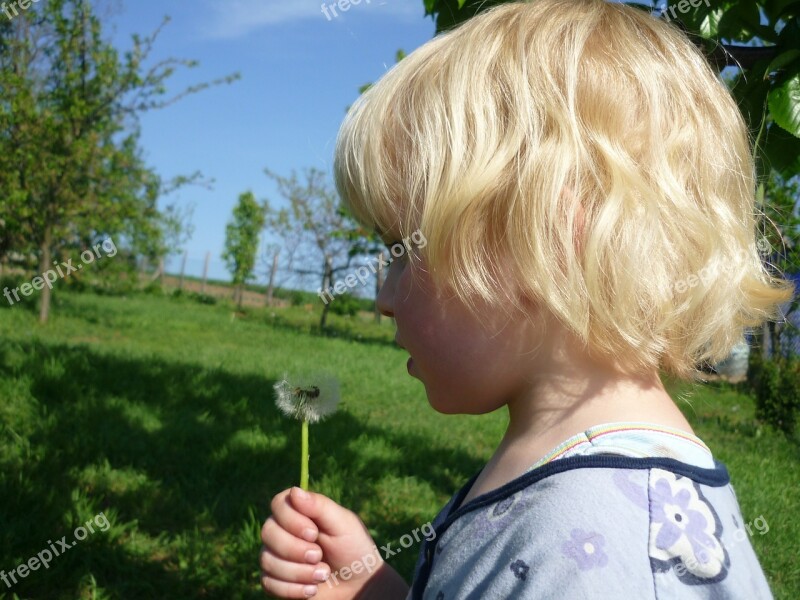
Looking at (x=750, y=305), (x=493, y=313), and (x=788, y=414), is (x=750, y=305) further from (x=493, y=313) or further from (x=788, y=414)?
(x=788, y=414)

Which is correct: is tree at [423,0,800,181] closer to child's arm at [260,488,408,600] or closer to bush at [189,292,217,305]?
child's arm at [260,488,408,600]

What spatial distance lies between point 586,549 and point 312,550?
546mm

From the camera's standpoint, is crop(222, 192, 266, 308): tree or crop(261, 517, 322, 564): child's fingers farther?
crop(222, 192, 266, 308): tree

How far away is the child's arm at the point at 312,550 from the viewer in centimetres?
119

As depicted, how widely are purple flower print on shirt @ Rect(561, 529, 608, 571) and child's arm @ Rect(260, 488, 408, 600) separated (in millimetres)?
500


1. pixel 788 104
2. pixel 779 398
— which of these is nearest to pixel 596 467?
pixel 788 104

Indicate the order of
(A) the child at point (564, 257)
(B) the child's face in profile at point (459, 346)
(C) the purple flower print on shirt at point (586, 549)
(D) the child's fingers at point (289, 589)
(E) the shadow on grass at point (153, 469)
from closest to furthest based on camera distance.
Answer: (C) the purple flower print on shirt at point (586, 549) → (A) the child at point (564, 257) → (B) the child's face in profile at point (459, 346) → (D) the child's fingers at point (289, 589) → (E) the shadow on grass at point (153, 469)

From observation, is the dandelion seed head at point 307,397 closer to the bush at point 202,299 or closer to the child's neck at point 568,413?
the child's neck at point 568,413

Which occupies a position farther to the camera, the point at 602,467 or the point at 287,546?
the point at 287,546

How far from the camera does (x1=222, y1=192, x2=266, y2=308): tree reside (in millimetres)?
24625

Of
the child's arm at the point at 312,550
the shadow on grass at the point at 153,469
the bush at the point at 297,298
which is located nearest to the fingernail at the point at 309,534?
the child's arm at the point at 312,550

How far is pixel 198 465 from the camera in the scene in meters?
3.84

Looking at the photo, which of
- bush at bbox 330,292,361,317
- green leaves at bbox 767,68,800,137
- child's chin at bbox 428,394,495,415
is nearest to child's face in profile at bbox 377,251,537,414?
child's chin at bbox 428,394,495,415

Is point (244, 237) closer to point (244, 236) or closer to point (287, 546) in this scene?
point (244, 236)
